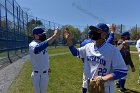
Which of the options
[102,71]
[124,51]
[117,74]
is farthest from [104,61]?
[124,51]

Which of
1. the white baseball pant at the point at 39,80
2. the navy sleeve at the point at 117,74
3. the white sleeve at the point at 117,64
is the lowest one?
the white baseball pant at the point at 39,80

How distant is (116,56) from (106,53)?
15cm

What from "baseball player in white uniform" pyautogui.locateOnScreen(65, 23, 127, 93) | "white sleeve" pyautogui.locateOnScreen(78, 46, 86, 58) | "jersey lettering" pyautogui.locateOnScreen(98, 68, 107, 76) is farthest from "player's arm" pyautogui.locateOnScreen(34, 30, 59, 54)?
"jersey lettering" pyautogui.locateOnScreen(98, 68, 107, 76)

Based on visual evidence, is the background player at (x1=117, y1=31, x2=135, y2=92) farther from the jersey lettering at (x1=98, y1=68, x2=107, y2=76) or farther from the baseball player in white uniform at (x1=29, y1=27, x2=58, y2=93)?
the jersey lettering at (x1=98, y1=68, x2=107, y2=76)

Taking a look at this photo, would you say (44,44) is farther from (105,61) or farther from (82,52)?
(105,61)

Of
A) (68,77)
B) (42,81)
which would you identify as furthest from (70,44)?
(68,77)

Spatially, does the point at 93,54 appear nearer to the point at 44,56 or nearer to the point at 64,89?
the point at 44,56

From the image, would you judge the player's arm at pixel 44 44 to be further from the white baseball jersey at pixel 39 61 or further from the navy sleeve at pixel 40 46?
the white baseball jersey at pixel 39 61

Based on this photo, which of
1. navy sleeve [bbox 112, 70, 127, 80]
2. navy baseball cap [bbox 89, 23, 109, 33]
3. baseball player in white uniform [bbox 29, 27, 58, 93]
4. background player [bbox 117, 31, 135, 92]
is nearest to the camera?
navy sleeve [bbox 112, 70, 127, 80]

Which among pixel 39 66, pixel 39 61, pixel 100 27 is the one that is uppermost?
pixel 100 27

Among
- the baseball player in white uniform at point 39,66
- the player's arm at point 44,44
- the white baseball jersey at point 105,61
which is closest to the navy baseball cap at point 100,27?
the white baseball jersey at point 105,61

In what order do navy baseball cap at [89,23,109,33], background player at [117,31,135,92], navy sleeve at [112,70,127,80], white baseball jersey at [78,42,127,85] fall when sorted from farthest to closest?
background player at [117,31,135,92] → navy baseball cap at [89,23,109,33] → white baseball jersey at [78,42,127,85] → navy sleeve at [112,70,127,80]

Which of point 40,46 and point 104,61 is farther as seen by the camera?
point 40,46

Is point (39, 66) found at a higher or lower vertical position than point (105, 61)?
lower
